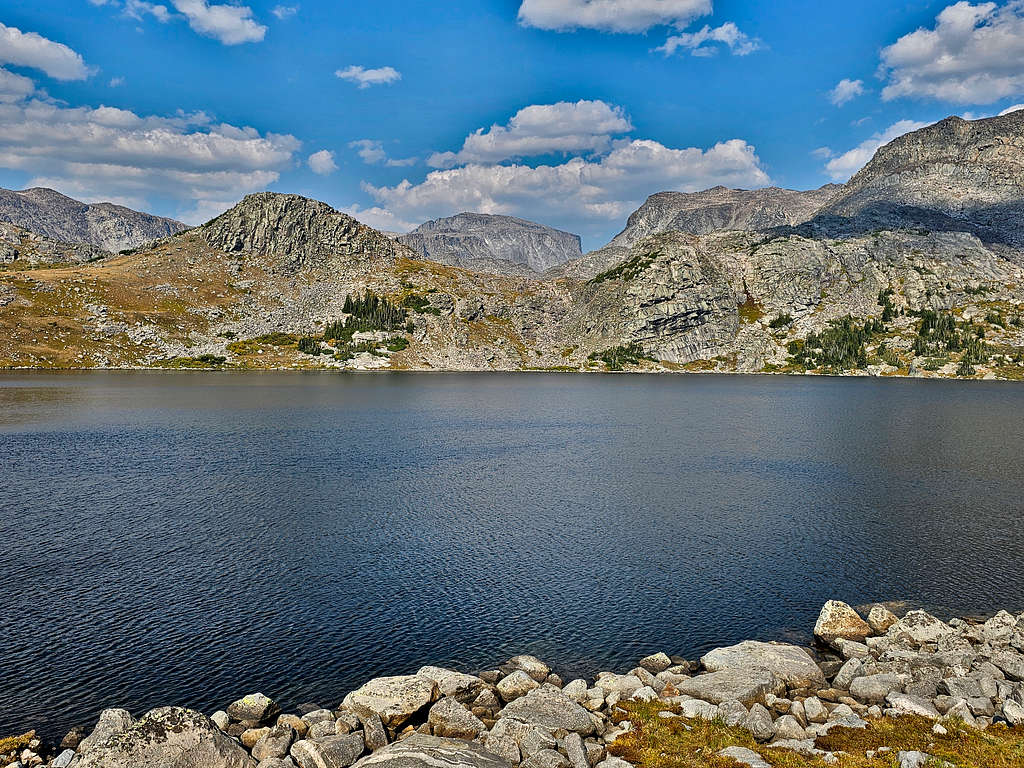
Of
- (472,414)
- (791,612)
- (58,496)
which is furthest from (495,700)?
(472,414)

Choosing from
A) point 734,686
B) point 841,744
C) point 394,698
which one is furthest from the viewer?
point 734,686

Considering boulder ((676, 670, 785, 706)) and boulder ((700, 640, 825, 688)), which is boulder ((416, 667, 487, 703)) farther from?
boulder ((700, 640, 825, 688))

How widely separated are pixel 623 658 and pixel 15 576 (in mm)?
37170

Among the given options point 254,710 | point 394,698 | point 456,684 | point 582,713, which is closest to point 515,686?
point 456,684

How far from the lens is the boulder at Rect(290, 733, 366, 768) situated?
21062mm

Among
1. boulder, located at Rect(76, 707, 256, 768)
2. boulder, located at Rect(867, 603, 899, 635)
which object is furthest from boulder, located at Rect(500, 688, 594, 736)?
boulder, located at Rect(867, 603, 899, 635)

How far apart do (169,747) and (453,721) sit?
9.43m

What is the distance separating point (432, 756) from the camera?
1969 cm

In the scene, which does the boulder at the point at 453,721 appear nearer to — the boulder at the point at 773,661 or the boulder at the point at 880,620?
the boulder at the point at 773,661

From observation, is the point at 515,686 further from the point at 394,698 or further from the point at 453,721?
the point at 394,698

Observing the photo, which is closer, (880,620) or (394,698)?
(394,698)

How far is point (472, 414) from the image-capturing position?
134 m

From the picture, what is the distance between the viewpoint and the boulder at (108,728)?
2089 centimetres

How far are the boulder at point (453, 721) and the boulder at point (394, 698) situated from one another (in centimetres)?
92
